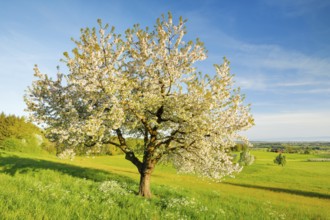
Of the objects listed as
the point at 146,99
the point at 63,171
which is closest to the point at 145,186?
the point at 146,99

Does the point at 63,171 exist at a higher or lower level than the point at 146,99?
lower

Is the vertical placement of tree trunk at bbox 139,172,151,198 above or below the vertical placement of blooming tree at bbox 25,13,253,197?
below

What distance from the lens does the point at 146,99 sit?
17.0 meters

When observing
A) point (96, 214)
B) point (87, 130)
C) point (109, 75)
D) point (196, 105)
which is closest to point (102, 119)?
point (87, 130)

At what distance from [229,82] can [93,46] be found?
32.1 feet

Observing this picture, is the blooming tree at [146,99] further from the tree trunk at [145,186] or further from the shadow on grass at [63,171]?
the shadow on grass at [63,171]

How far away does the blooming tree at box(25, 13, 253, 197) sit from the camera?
17.0 metres

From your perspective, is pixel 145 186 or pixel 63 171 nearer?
pixel 145 186

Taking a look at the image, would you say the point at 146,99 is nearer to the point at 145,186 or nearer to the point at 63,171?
the point at 145,186

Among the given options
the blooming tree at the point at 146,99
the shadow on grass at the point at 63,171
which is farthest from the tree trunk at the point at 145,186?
the shadow on grass at the point at 63,171

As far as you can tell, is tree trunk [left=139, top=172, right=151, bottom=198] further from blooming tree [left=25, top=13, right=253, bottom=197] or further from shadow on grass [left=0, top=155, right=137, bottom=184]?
shadow on grass [left=0, top=155, right=137, bottom=184]

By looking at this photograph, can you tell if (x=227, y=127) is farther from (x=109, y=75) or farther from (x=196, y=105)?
(x=109, y=75)

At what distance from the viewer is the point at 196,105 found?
17.7 metres

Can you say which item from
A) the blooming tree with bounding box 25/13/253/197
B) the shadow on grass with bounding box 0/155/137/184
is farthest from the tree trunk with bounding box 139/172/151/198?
the shadow on grass with bounding box 0/155/137/184
